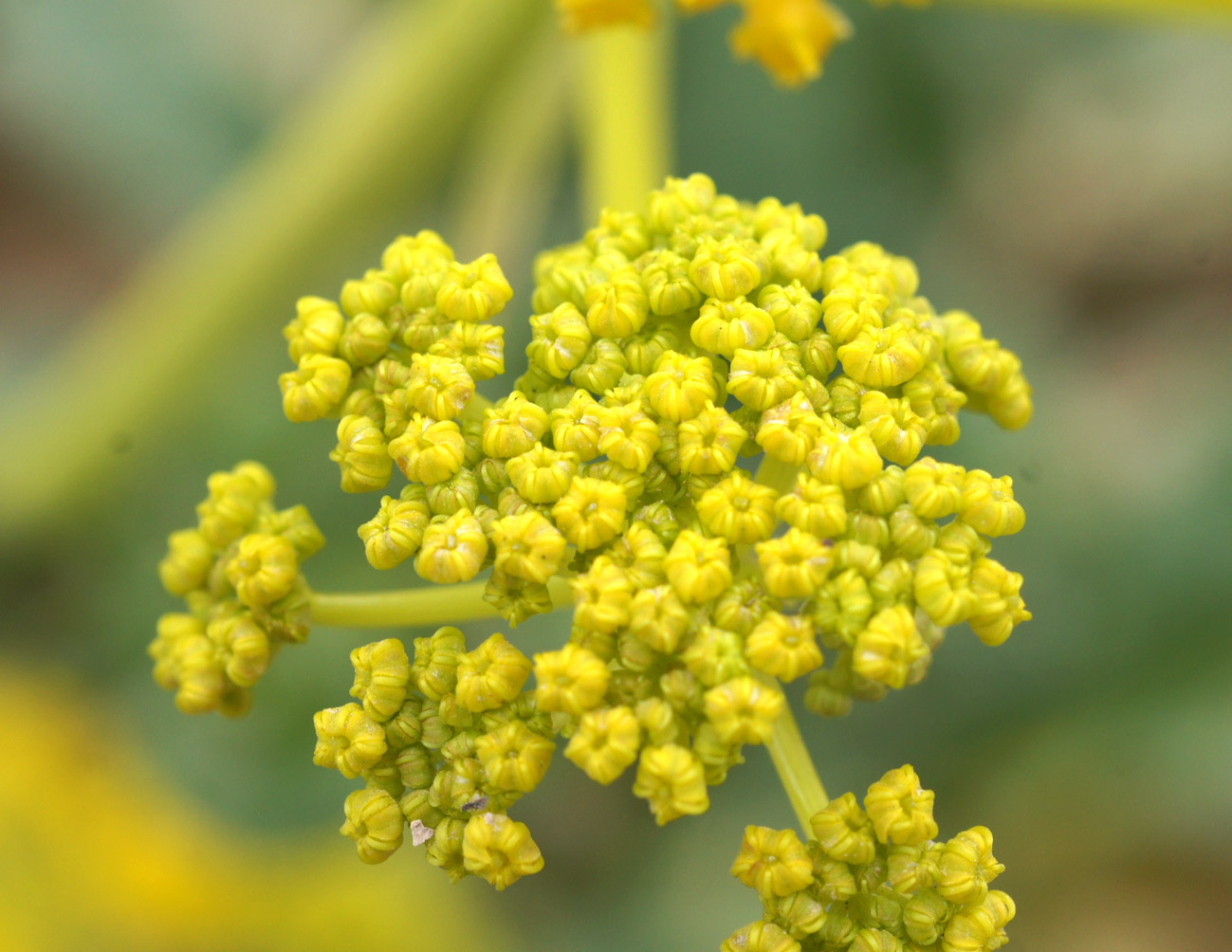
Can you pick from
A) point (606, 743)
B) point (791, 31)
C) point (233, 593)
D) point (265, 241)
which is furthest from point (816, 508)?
point (265, 241)

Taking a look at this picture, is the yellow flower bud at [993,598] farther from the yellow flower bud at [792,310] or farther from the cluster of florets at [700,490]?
the yellow flower bud at [792,310]

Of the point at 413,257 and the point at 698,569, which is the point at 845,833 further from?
the point at 413,257

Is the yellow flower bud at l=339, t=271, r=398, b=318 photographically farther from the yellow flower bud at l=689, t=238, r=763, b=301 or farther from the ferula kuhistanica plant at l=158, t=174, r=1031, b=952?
the yellow flower bud at l=689, t=238, r=763, b=301

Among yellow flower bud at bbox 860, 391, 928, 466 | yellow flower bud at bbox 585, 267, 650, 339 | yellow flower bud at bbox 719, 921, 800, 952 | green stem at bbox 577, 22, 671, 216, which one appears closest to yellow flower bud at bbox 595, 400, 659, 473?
yellow flower bud at bbox 585, 267, 650, 339

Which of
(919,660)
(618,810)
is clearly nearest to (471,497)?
(919,660)

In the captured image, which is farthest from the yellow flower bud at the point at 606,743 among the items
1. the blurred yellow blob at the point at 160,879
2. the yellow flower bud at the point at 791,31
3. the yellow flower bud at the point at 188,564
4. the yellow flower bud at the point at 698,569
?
Answer: the blurred yellow blob at the point at 160,879

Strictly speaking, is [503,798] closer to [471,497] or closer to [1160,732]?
[471,497]
